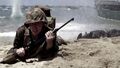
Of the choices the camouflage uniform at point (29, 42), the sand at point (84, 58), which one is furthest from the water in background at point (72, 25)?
the camouflage uniform at point (29, 42)

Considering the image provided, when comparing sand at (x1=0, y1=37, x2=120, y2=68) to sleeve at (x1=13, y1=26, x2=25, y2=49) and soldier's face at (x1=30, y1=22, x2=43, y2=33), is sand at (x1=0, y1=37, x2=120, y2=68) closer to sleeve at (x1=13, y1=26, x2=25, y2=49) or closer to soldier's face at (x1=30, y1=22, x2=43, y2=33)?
sleeve at (x1=13, y1=26, x2=25, y2=49)

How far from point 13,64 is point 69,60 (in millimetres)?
960

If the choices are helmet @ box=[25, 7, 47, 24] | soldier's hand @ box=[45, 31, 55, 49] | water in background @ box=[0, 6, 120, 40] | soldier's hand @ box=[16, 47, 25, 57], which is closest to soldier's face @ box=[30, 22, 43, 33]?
helmet @ box=[25, 7, 47, 24]

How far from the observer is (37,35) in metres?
6.30

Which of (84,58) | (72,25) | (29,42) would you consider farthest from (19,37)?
(72,25)

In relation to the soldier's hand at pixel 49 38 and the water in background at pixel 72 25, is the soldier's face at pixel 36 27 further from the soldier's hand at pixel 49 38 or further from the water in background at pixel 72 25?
the water in background at pixel 72 25

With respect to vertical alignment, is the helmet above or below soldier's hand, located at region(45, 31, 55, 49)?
above

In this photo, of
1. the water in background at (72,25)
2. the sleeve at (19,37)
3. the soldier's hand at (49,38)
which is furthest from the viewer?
the water in background at (72,25)

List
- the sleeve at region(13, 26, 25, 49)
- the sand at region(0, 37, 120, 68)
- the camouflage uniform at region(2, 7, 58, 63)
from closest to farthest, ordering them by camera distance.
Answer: the sand at region(0, 37, 120, 68) < the camouflage uniform at region(2, 7, 58, 63) < the sleeve at region(13, 26, 25, 49)

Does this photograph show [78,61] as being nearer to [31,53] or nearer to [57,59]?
[57,59]

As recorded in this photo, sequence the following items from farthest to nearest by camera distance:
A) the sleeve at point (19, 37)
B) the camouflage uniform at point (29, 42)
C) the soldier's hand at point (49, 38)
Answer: the sleeve at point (19, 37), the camouflage uniform at point (29, 42), the soldier's hand at point (49, 38)

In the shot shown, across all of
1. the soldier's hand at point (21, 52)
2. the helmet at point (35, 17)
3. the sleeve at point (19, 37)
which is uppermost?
the helmet at point (35, 17)

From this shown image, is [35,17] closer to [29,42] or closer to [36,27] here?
[36,27]

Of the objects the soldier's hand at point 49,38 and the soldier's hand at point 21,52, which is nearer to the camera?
the soldier's hand at point 49,38
